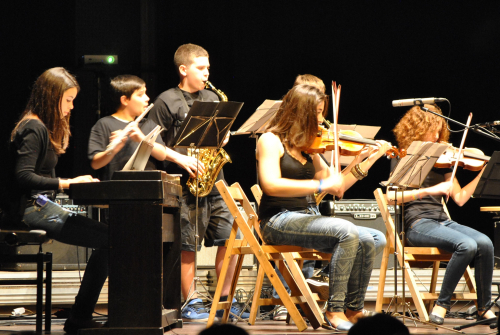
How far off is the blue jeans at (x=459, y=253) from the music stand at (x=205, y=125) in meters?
1.36

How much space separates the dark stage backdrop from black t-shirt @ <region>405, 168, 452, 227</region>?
201 cm

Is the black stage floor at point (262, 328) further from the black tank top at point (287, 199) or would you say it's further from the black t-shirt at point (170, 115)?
the black t-shirt at point (170, 115)

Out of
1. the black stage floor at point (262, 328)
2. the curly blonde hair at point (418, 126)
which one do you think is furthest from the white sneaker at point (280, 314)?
the curly blonde hair at point (418, 126)

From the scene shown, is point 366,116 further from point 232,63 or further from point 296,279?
point 296,279

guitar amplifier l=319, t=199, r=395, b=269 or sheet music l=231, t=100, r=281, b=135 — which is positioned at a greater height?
sheet music l=231, t=100, r=281, b=135

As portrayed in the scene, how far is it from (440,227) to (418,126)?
69cm

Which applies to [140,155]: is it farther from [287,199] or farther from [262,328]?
[262,328]

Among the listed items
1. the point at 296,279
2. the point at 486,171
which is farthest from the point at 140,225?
the point at 486,171

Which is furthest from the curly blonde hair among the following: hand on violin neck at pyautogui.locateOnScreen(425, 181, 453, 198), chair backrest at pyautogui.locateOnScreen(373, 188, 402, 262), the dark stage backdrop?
the dark stage backdrop

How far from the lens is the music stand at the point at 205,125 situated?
11.5ft

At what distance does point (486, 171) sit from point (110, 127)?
7.11ft

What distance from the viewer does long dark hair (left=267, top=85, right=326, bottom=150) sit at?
10.5 feet

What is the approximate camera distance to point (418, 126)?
4.10m

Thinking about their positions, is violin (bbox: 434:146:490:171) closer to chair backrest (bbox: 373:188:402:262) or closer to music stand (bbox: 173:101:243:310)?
chair backrest (bbox: 373:188:402:262)
